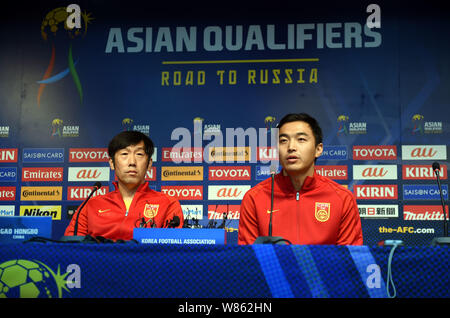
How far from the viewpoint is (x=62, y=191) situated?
4.41 metres

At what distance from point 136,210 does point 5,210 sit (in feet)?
7.04

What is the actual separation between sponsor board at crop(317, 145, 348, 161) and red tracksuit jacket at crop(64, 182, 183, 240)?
1703mm

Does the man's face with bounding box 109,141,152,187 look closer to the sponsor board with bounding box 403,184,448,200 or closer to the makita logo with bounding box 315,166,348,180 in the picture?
the makita logo with bounding box 315,166,348,180

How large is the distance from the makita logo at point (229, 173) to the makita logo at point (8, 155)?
188 cm

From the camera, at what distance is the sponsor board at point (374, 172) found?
13.4 feet

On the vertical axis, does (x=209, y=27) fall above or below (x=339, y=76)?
above

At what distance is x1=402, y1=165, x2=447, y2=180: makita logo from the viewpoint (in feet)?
13.2

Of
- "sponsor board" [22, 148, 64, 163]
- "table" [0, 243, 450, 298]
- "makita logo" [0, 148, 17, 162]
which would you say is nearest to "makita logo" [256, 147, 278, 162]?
"sponsor board" [22, 148, 64, 163]

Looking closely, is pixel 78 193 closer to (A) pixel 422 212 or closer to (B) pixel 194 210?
(B) pixel 194 210

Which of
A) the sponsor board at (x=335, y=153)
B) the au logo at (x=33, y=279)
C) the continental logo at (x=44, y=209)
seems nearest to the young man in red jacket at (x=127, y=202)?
the au logo at (x=33, y=279)

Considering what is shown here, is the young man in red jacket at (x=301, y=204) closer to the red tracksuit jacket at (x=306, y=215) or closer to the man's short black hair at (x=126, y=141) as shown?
the red tracksuit jacket at (x=306, y=215)

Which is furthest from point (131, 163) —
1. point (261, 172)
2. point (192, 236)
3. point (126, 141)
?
point (261, 172)

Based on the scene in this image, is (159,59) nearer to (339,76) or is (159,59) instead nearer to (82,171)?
(82,171)
